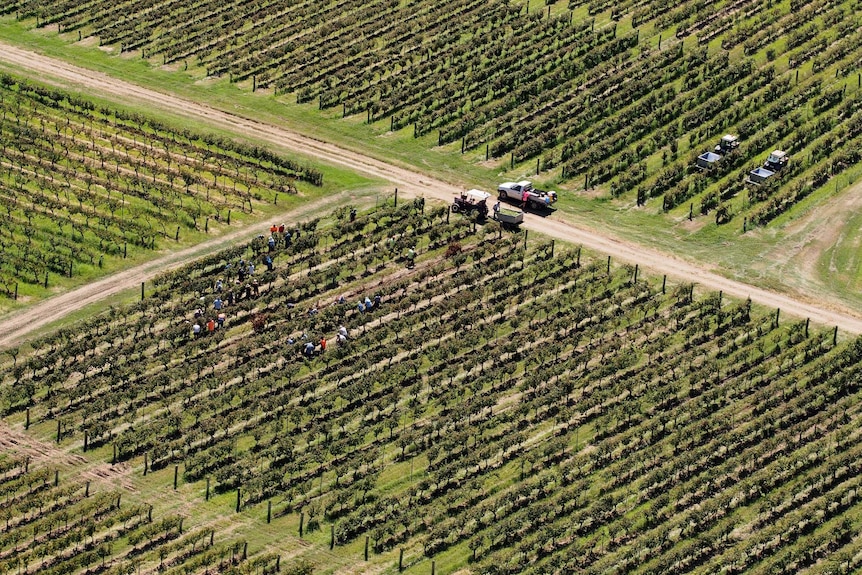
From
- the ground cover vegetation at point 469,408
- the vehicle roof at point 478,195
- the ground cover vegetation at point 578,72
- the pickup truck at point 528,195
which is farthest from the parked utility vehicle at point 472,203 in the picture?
the ground cover vegetation at point 578,72

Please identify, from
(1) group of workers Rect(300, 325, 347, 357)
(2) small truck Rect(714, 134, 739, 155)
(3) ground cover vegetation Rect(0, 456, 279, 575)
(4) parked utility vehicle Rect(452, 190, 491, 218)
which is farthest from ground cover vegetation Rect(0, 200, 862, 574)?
(2) small truck Rect(714, 134, 739, 155)

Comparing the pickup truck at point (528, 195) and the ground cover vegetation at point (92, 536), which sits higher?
the pickup truck at point (528, 195)

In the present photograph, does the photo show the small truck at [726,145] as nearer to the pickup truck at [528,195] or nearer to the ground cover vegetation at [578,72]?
the ground cover vegetation at [578,72]

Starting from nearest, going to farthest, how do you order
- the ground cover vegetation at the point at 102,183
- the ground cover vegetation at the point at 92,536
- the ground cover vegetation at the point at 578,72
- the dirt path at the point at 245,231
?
the ground cover vegetation at the point at 92,536
the dirt path at the point at 245,231
the ground cover vegetation at the point at 102,183
the ground cover vegetation at the point at 578,72

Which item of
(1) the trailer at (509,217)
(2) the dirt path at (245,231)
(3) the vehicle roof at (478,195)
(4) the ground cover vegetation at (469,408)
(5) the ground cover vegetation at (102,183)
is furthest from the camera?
(3) the vehicle roof at (478,195)

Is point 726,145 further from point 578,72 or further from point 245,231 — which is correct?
point 245,231

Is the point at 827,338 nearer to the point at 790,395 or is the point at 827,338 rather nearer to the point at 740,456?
the point at 790,395
